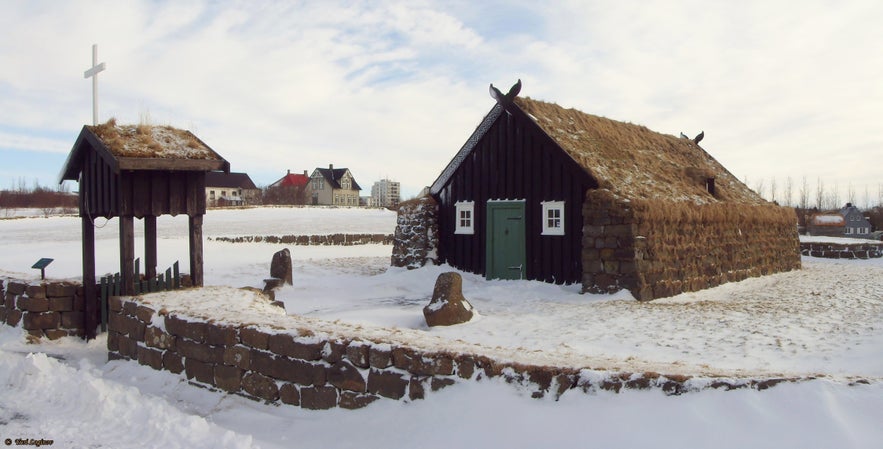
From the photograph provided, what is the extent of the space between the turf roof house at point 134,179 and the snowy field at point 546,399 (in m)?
1.58

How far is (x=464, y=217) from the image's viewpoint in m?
17.8

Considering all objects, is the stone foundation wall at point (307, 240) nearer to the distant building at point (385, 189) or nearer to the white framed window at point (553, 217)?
the white framed window at point (553, 217)

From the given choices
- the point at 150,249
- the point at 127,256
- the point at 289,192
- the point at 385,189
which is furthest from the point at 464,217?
the point at 385,189

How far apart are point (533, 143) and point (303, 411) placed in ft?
37.1

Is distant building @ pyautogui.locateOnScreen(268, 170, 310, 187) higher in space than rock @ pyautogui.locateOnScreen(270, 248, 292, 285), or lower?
higher

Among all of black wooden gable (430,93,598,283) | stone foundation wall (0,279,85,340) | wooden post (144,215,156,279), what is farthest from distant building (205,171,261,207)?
stone foundation wall (0,279,85,340)

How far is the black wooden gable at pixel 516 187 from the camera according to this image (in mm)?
15383

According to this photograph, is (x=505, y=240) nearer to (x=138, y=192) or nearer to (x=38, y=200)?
(x=138, y=192)

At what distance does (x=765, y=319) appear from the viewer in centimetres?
1128

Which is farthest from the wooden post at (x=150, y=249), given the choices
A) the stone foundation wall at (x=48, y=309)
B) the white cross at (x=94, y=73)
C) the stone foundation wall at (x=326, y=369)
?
the stone foundation wall at (x=326, y=369)

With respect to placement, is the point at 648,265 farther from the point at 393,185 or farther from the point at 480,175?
the point at 393,185

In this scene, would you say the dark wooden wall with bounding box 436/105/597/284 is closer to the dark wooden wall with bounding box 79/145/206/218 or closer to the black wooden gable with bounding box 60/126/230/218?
the black wooden gable with bounding box 60/126/230/218

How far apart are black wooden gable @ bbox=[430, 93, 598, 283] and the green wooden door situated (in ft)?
0.58

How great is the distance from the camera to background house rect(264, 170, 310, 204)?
88.1m
